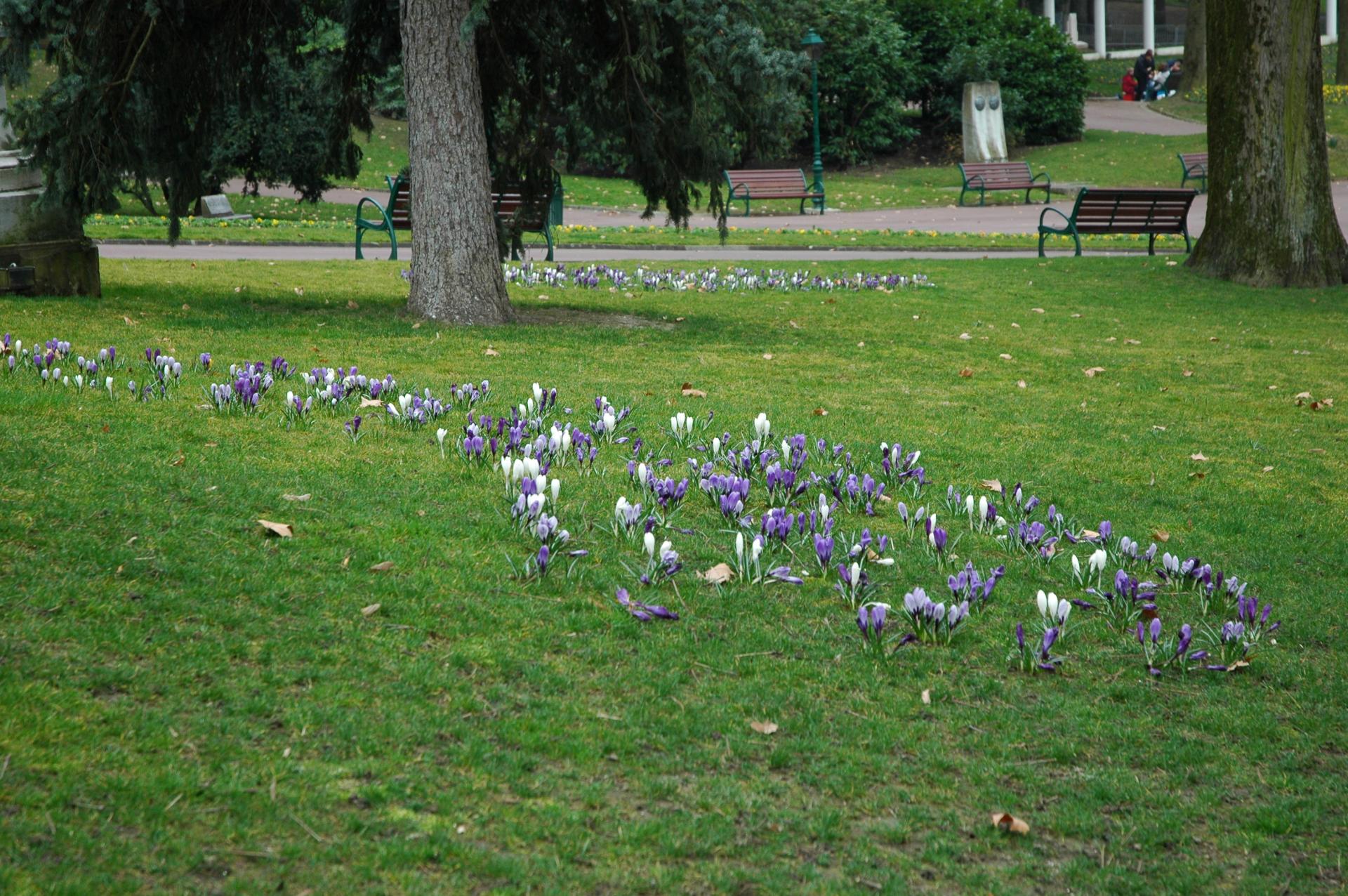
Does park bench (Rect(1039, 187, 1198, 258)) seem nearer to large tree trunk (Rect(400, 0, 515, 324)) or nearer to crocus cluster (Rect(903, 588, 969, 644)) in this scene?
large tree trunk (Rect(400, 0, 515, 324))

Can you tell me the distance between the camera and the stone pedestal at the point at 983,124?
37188 mm

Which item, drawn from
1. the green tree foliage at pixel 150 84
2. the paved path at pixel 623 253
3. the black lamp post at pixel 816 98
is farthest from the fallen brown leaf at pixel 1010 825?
the black lamp post at pixel 816 98

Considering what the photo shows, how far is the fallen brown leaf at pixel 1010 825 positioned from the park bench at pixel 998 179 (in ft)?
94.3

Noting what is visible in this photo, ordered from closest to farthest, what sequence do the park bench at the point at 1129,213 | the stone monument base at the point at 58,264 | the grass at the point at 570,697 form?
the grass at the point at 570,697 < the stone monument base at the point at 58,264 < the park bench at the point at 1129,213

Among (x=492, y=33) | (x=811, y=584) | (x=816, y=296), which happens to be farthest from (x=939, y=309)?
(x=811, y=584)

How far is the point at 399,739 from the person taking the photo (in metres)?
3.28

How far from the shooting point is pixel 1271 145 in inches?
595

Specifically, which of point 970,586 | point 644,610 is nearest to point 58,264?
point 644,610

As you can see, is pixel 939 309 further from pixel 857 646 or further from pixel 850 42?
pixel 850 42

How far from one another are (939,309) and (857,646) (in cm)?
981

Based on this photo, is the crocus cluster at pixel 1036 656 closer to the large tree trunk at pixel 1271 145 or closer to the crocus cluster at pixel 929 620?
the crocus cluster at pixel 929 620

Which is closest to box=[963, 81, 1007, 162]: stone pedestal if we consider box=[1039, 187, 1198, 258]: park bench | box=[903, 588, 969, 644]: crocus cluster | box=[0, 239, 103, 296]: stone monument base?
box=[1039, 187, 1198, 258]: park bench

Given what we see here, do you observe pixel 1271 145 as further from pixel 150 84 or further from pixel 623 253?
pixel 150 84

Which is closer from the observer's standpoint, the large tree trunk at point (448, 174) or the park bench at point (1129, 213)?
the large tree trunk at point (448, 174)
